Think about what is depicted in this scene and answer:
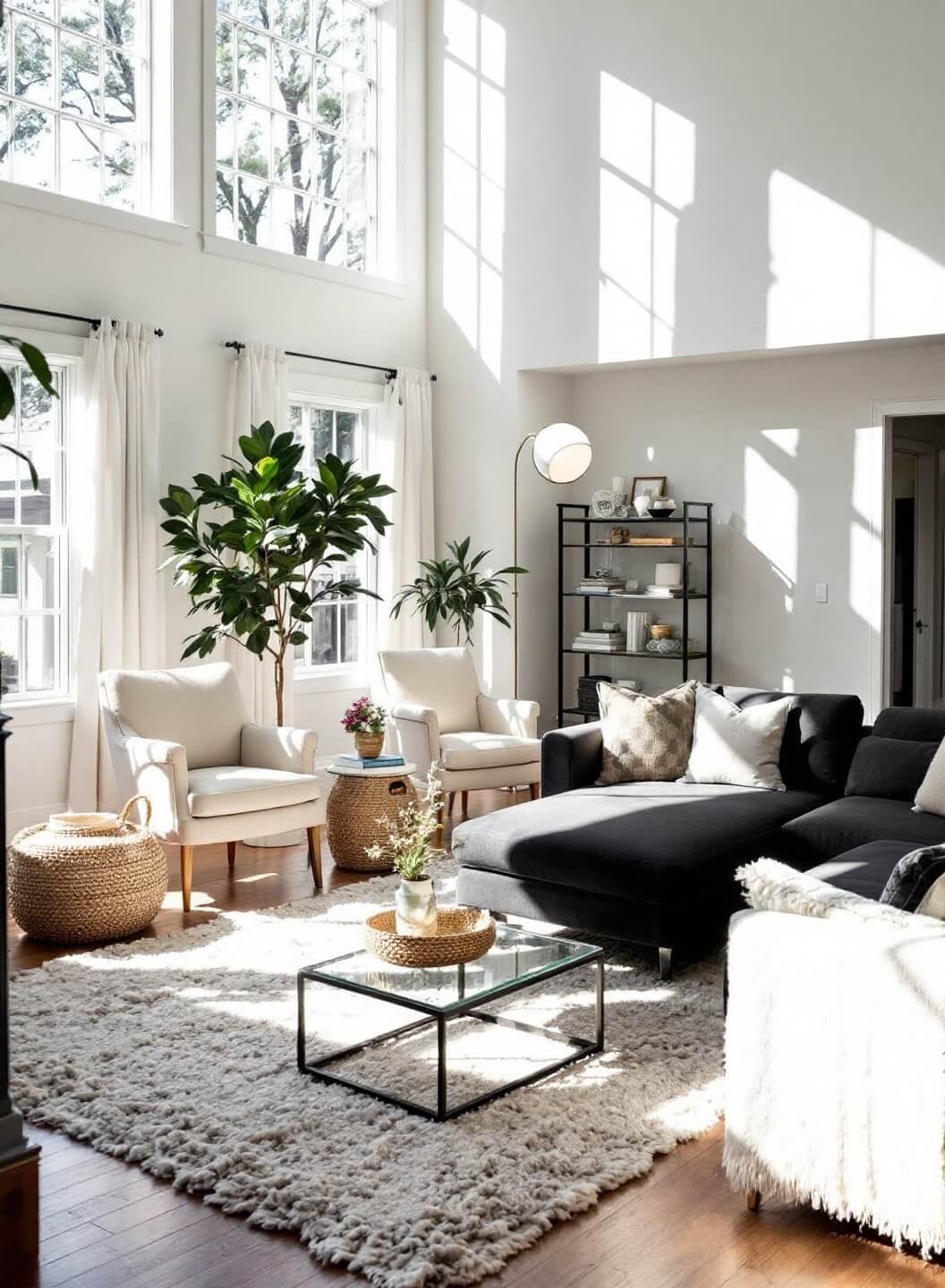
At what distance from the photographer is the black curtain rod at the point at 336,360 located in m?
7.01

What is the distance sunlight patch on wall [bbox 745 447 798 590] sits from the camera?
7.56 meters

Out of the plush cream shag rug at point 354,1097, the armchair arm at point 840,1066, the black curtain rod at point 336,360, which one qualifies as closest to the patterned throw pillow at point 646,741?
the plush cream shag rug at point 354,1097

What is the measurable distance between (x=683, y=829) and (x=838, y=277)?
3.61 meters

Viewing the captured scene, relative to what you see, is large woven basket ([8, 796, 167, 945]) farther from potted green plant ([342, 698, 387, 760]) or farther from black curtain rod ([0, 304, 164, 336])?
black curtain rod ([0, 304, 164, 336])

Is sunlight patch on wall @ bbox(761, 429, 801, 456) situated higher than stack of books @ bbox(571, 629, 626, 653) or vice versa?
sunlight patch on wall @ bbox(761, 429, 801, 456)

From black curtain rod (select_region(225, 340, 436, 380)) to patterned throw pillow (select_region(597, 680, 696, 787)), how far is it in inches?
117

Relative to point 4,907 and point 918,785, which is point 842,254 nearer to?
point 918,785

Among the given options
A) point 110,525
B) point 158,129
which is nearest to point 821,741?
point 110,525

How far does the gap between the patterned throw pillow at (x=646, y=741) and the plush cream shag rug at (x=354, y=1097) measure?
114 centimetres

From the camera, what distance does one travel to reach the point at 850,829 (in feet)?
15.1

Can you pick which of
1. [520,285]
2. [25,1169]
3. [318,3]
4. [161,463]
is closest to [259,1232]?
[25,1169]

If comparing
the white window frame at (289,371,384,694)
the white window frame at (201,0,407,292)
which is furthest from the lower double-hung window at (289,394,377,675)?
the white window frame at (201,0,407,292)

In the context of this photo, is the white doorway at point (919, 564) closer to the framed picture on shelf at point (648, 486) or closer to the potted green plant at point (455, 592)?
the framed picture on shelf at point (648, 486)

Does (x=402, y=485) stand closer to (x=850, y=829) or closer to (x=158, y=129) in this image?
(x=158, y=129)
